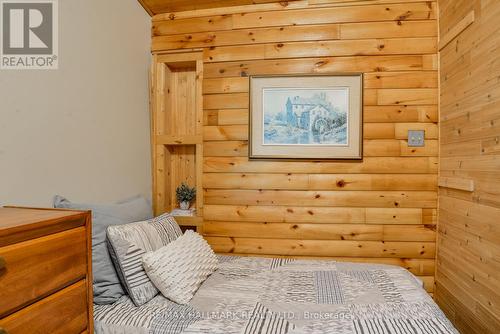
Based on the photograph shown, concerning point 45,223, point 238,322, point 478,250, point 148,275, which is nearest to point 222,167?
point 148,275

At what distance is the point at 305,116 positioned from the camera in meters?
2.37

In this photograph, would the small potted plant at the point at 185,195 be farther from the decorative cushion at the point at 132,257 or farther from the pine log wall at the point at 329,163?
the decorative cushion at the point at 132,257

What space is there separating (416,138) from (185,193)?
73.7 inches

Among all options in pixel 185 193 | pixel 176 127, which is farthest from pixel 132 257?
pixel 176 127

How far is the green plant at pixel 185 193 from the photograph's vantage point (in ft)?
8.63

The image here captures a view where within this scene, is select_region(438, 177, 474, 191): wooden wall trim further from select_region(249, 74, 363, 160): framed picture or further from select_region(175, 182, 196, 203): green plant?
select_region(175, 182, 196, 203): green plant

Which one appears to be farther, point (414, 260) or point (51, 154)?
point (414, 260)

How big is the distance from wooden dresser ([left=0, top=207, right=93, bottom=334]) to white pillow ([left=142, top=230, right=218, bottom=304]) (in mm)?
321

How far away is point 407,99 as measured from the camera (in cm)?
230

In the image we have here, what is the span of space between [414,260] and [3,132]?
8.70 feet

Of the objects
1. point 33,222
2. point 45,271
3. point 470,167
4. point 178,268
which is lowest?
point 178,268

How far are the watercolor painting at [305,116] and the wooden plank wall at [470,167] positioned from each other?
2.31 feet

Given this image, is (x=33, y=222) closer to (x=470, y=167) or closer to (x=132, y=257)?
(x=132, y=257)

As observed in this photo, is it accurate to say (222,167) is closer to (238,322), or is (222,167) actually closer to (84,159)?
(84,159)
